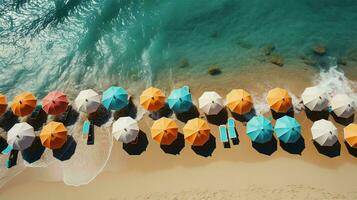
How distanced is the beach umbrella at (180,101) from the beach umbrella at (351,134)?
12.5 m

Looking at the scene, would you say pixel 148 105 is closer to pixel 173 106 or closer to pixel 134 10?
pixel 173 106

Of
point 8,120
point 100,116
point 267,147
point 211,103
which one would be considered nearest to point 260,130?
point 267,147

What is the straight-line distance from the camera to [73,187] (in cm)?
2631

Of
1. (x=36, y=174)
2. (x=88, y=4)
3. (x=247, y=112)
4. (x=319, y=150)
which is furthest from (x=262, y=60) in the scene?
(x=36, y=174)

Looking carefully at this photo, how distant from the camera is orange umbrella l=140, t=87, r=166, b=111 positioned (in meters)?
29.1

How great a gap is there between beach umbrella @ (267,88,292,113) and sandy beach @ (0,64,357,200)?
252 cm

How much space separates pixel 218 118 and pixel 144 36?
13.4 metres

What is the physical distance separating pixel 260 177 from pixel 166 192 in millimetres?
7085

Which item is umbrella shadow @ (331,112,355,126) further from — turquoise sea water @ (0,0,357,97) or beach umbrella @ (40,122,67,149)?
beach umbrella @ (40,122,67,149)

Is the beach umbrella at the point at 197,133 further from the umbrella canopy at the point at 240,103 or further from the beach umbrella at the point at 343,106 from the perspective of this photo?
the beach umbrella at the point at 343,106

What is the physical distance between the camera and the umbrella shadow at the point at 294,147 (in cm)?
2766

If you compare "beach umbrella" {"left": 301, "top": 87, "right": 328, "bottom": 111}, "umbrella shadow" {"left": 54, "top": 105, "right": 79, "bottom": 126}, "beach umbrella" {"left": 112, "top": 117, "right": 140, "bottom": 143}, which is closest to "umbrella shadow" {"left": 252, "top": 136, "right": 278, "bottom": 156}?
"beach umbrella" {"left": 301, "top": 87, "right": 328, "bottom": 111}

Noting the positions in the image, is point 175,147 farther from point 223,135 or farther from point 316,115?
point 316,115

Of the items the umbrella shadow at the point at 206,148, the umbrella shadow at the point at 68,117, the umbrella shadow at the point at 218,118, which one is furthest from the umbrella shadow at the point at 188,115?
the umbrella shadow at the point at 68,117
